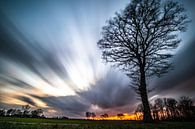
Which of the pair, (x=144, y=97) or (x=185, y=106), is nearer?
(x=144, y=97)

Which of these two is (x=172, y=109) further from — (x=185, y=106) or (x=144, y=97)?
(x=144, y=97)

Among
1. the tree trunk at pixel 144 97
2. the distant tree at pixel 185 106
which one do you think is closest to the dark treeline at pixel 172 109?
the distant tree at pixel 185 106

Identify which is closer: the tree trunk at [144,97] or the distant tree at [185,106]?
the tree trunk at [144,97]

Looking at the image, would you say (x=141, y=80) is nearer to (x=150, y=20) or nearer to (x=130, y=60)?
→ (x=130, y=60)

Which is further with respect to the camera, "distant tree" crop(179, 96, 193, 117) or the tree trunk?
"distant tree" crop(179, 96, 193, 117)

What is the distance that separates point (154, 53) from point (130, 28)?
4.89 m

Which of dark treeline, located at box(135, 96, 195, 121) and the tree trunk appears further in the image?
dark treeline, located at box(135, 96, 195, 121)

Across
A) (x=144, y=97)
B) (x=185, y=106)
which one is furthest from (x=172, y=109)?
(x=144, y=97)

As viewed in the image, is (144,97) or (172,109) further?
(172,109)

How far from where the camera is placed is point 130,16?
21828mm

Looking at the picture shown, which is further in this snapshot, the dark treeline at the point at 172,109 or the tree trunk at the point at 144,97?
the dark treeline at the point at 172,109

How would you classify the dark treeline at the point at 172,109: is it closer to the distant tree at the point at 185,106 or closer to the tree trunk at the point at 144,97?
the distant tree at the point at 185,106

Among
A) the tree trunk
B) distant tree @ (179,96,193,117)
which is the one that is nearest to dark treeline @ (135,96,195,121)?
distant tree @ (179,96,193,117)

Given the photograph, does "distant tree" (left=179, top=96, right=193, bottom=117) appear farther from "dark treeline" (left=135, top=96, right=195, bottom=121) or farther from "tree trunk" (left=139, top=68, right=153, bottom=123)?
"tree trunk" (left=139, top=68, right=153, bottom=123)
